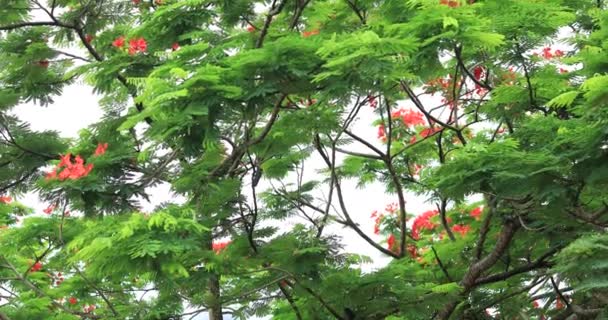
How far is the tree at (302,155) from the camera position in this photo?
3393 mm

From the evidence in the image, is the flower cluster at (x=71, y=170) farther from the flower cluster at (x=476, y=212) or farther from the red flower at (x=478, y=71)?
the flower cluster at (x=476, y=212)

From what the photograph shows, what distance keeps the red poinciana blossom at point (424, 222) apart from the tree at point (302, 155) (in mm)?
27

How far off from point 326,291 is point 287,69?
168 cm

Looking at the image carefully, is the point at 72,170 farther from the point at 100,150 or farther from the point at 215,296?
the point at 215,296

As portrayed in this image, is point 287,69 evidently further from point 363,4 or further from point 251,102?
point 363,4

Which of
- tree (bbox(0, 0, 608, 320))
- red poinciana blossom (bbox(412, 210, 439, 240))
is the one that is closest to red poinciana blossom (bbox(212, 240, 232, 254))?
tree (bbox(0, 0, 608, 320))

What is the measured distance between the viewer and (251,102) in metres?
3.64

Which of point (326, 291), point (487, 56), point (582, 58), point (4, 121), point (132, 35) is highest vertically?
point (4, 121)

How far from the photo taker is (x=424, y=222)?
6.87m

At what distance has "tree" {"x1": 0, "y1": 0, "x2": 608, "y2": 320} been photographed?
3.39m

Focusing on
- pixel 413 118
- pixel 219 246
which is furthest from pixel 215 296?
pixel 413 118

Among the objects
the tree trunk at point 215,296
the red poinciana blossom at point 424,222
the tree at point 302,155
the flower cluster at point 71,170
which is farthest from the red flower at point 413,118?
the flower cluster at point 71,170

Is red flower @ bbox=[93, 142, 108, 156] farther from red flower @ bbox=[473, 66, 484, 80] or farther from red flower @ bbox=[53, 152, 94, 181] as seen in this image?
red flower @ bbox=[473, 66, 484, 80]

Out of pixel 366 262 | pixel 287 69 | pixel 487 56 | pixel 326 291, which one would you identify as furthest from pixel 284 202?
pixel 287 69
